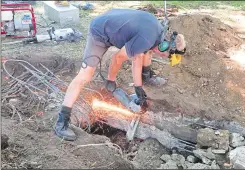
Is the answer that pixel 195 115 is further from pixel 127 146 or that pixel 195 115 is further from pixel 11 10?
pixel 11 10

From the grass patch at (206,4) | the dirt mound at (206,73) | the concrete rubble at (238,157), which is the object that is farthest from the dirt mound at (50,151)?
the grass patch at (206,4)

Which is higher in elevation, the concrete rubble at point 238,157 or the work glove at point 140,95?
the work glove at point 140,95

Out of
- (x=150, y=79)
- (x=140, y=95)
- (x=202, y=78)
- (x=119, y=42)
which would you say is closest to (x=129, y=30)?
(x=119, y=42)

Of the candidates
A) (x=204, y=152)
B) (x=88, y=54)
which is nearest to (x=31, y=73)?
(x=88, y=54)

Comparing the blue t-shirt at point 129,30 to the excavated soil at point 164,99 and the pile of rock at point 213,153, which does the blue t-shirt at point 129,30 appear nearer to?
the excavated soil at point 164,99

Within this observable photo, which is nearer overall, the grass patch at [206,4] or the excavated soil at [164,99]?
the excavated soil at [164,99]

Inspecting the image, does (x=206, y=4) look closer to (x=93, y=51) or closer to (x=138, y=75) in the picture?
(x=138, y=75)

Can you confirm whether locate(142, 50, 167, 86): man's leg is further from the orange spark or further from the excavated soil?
the orange spark

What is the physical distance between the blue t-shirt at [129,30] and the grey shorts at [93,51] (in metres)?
0.06

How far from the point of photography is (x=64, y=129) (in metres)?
4.50

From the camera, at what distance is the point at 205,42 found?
6816 millimetres

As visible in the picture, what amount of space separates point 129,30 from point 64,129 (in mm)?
1383

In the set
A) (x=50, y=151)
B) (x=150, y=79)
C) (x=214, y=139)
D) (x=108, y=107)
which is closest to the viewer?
(x=50, y=151)

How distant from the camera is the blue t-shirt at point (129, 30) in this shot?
4191 mm
